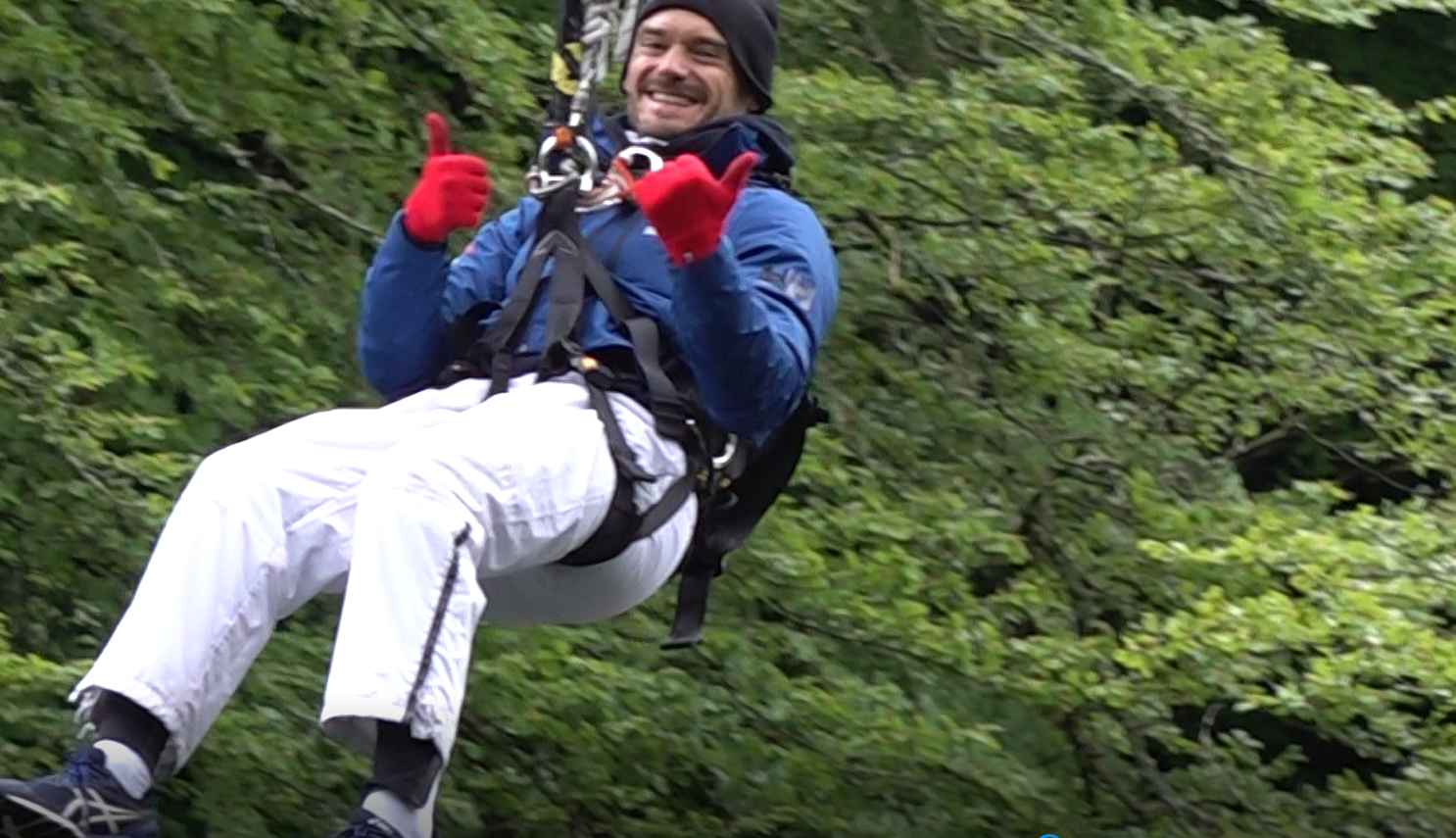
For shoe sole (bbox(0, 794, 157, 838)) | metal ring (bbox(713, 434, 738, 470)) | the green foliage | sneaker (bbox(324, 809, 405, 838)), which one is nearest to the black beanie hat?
metal ring (bbox(713, 434, 738, 470))

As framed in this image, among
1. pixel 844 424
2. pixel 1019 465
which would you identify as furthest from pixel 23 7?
pixel 1019 465

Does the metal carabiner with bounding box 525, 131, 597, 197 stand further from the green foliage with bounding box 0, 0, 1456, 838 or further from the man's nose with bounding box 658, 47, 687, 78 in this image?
the green foliage with bounding box 0, 0, 1456, 838

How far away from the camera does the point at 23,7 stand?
5.87m

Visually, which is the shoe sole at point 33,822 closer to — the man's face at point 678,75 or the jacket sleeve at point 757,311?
the jacket sleeve at point 757,311

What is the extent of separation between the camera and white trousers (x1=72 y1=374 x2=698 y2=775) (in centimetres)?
306

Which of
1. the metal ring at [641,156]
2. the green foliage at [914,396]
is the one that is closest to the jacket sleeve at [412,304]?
the metal ring at [641,156]

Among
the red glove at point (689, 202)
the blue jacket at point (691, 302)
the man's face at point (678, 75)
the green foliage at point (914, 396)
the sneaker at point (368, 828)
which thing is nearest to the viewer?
the sneaker at point (368, 828)

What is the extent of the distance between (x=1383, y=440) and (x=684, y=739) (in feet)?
6.13

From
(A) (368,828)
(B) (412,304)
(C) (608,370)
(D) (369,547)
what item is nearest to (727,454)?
(C) (608,370)

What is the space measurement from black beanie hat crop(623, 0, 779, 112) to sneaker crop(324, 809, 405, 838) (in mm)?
1372

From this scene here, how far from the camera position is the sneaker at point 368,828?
120 inches

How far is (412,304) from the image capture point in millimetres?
3820

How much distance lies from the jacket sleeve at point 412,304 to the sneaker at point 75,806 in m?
0.96

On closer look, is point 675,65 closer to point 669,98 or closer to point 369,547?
point 669,98
